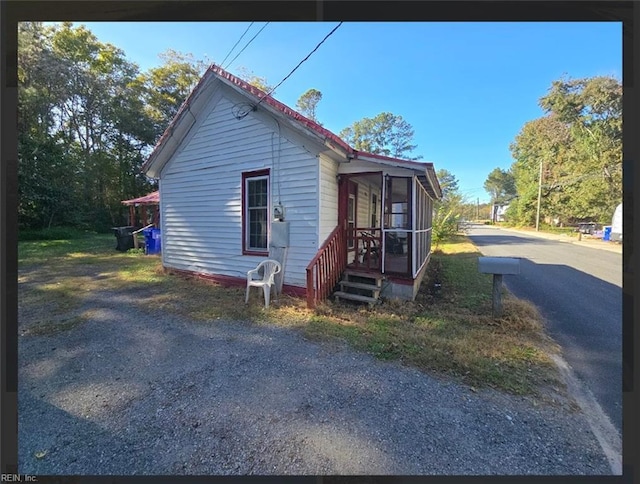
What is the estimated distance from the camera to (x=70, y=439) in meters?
2.10

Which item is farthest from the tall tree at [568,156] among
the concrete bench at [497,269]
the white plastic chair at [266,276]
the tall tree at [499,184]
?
the tall tree at [499,184]

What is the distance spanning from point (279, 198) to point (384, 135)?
123ft

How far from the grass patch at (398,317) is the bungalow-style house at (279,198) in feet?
1.96

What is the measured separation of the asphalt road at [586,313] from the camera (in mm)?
2953

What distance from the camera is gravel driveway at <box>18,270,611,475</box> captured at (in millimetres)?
1866

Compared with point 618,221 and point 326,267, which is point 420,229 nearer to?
point 326,267

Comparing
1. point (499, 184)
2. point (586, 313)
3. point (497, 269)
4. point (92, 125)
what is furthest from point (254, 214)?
point (499, 184)

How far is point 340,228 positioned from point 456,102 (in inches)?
131

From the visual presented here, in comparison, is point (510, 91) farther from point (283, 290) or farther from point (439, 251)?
point (439, 251)

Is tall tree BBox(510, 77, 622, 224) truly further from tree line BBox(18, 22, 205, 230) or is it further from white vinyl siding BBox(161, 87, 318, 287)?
tree line BBox(18, 22, 205, 230)

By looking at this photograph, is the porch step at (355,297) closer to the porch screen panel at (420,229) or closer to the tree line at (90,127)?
the porch screen panel at (420,229)

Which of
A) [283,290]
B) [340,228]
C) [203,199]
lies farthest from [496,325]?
[203,199]

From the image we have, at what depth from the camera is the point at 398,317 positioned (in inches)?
186

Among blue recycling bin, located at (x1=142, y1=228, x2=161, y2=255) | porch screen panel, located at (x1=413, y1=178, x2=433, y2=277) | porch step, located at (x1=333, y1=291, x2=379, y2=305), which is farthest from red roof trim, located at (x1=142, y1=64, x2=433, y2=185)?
blue recycling bin, located at (x1=142, y1=228, x2=161, y2=255)
